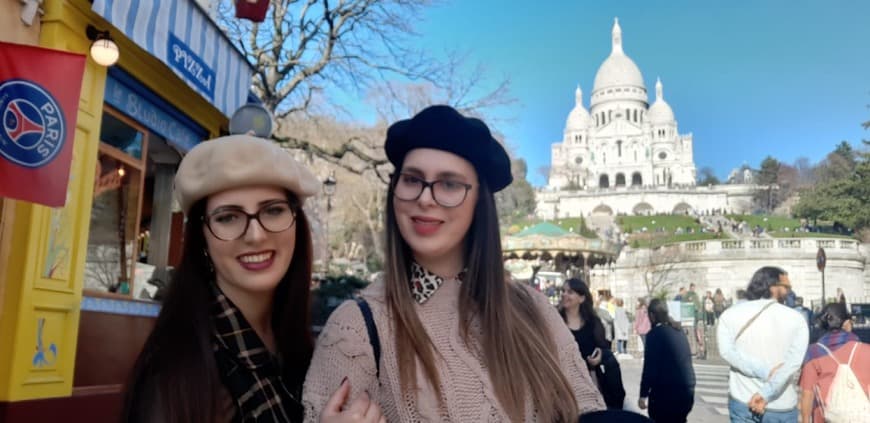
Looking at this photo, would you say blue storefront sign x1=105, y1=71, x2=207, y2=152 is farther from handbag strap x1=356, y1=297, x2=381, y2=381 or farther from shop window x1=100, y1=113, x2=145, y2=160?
handbag strap x1=356, y1=297, x2=381, y2=381

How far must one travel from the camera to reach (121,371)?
5793mm

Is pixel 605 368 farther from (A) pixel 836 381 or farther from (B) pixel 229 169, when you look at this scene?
(B) pixel 229 169

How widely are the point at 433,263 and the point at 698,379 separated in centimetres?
1483

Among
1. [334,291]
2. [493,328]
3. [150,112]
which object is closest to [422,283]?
[493,328]

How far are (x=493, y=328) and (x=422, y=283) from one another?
24 cm

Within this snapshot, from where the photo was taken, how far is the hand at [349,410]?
1459 millimetres

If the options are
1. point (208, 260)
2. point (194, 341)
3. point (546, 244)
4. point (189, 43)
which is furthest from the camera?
point (546, 244)

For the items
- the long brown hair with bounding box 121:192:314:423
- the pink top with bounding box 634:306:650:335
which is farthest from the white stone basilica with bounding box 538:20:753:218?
the long brown hair with bounding box 121:192:314:423

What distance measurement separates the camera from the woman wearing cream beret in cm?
182

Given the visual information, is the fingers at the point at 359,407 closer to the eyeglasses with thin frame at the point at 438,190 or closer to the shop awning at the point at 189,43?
the eyeglasses with thin frame at the point at 438,190

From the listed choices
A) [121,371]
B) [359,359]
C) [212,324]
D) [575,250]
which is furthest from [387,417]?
[575,250]

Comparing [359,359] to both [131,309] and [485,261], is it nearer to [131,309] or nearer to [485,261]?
[485,261]

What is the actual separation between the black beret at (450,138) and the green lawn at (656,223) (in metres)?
75.2

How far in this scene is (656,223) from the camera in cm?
8094
